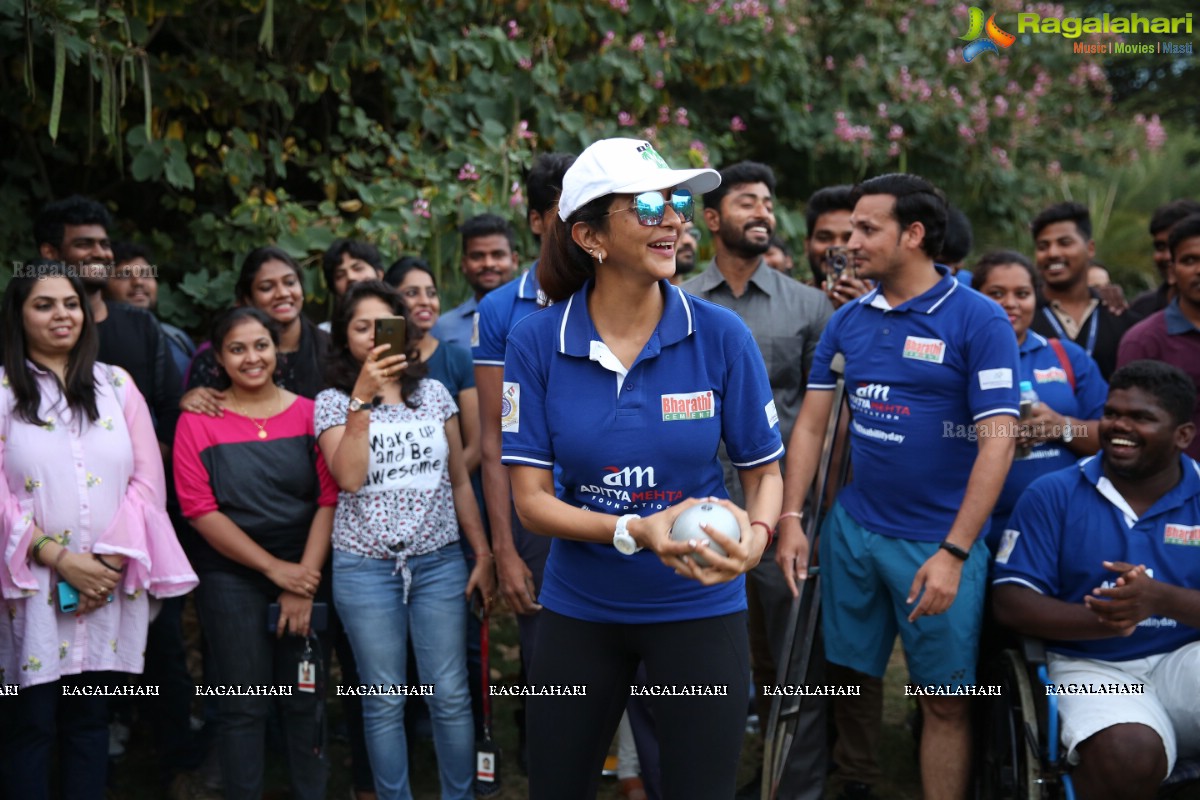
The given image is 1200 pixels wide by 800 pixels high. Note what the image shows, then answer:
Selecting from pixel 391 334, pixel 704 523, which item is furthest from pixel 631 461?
pixel 391 334

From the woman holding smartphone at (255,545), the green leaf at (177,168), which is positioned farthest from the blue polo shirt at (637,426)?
the green leaf at (177,168)

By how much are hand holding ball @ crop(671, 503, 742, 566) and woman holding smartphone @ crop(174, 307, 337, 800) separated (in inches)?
89.2

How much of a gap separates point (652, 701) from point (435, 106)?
5.07m

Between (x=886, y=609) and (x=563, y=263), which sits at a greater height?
(x=563, y=263)

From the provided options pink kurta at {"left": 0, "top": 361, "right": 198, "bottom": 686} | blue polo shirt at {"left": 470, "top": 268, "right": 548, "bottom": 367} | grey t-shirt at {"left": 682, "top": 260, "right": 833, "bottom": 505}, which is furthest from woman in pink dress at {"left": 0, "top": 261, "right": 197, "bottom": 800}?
grey t-shirt at {"left": 682, "top": 260, "right": 833, "bottom": 505}

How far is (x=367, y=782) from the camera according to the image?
443 centimetres

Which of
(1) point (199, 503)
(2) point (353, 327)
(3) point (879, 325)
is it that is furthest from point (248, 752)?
(3) point (879, 325)

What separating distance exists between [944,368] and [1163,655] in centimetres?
124

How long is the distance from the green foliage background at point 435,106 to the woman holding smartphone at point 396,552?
2042 millimetres

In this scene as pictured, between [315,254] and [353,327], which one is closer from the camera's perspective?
[353,327]

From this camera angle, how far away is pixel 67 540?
400 cm

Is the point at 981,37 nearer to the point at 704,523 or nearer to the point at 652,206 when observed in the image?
the point at 652,206

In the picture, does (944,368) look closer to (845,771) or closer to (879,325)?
(879,325)

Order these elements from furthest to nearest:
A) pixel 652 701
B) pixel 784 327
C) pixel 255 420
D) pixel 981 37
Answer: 1. pixel 981 37
2. pixel 784 327
3. pixel 255 420
4. pixel 652 701
